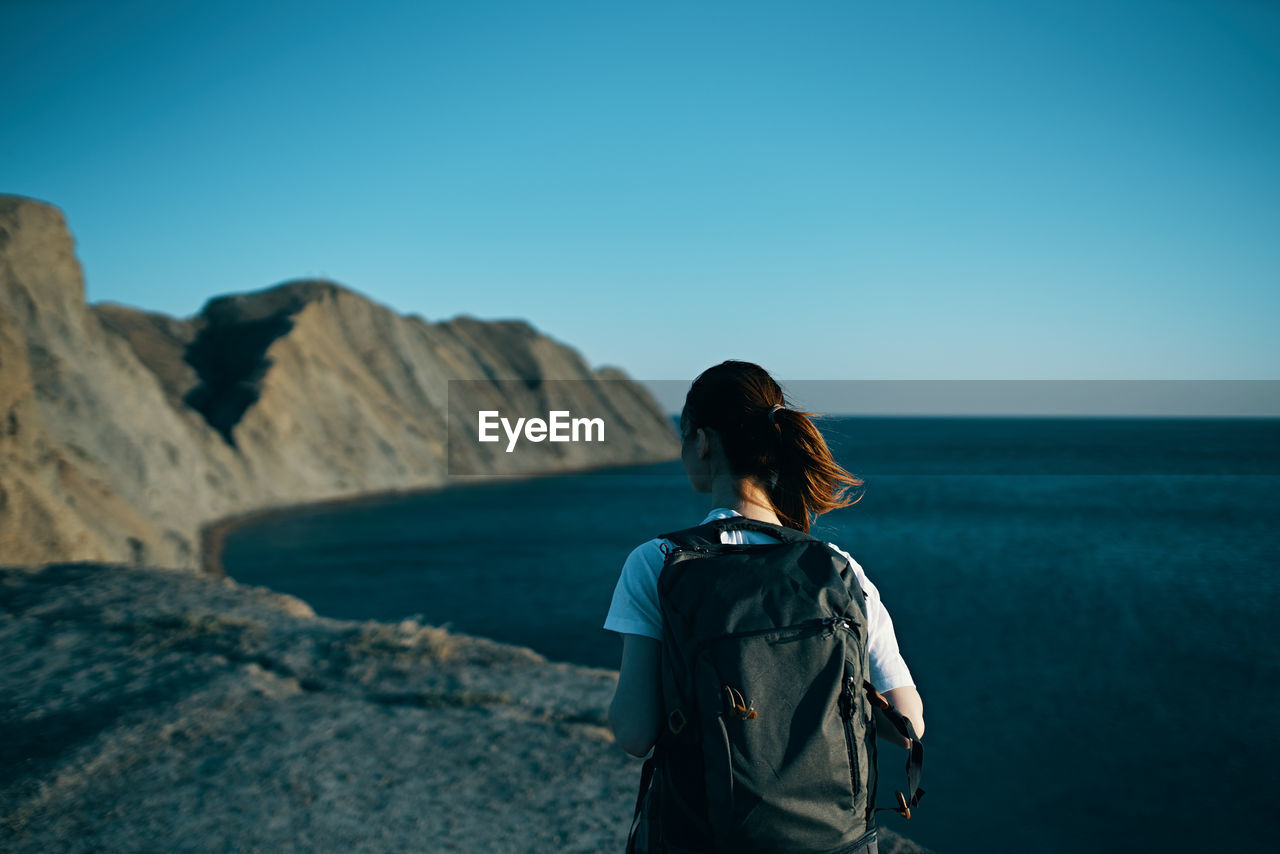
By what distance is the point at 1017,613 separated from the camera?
1848 cm

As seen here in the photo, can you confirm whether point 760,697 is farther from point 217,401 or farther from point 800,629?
point 217,401

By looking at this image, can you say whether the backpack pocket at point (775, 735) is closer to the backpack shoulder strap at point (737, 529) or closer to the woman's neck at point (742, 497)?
the backpack shoulder strap at point (737, 529)

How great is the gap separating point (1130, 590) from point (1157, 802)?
50.2 ft

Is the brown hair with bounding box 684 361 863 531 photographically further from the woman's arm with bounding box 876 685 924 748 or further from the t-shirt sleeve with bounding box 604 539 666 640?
the woman's arm with bounding box 876 685 924 748

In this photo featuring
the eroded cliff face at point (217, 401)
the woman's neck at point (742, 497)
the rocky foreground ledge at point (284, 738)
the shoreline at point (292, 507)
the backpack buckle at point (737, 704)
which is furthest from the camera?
the shoreline at point (292, 507)

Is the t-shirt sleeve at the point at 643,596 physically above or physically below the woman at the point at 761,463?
below

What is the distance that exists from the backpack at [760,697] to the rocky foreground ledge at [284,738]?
3.39 metres

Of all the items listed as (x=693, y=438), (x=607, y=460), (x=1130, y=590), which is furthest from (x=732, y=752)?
(x=607, y=460)

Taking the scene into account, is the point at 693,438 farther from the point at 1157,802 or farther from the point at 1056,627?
the point at 1056,627

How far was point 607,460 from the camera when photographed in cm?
7819

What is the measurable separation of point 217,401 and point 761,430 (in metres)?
45.9

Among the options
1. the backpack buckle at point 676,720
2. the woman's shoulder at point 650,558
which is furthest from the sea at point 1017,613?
the backpack buckle at point 676,720

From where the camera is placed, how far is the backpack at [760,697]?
1.48 metres

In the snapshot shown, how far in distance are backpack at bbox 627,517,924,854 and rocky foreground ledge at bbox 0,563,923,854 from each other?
339cm
